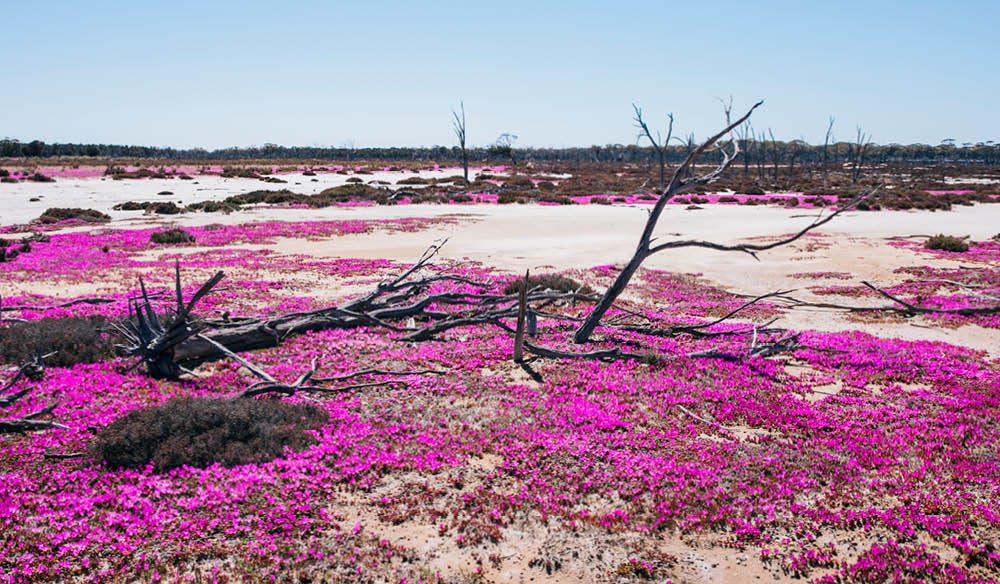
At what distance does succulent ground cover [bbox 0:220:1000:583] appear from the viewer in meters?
5.45

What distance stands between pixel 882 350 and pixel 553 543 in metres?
8.91

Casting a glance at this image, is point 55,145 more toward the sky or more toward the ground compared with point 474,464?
more toward the sky

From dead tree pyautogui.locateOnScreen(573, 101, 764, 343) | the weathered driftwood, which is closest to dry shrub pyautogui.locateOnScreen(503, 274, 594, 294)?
dead tree pyautogui.locateOnScreen(573, 101, 764, 343)

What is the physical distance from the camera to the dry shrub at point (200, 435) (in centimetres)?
692

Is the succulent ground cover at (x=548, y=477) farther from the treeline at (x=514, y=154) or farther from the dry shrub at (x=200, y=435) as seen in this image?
the treeline at (x=514, y=154)

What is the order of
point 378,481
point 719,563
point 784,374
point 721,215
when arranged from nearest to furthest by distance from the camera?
point 719,563 → point 378,481 → point 784,374 → point 721,215

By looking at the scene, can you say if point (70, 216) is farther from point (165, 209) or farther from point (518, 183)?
point (518, 183)

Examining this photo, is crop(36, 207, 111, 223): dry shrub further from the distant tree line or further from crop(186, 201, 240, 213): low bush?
the distant tree line

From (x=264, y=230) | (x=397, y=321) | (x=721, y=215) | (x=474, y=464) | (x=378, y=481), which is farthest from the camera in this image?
(x=721, y=215)

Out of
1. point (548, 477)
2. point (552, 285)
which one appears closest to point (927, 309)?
point (552, 285)

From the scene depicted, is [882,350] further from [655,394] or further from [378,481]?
[378,481]

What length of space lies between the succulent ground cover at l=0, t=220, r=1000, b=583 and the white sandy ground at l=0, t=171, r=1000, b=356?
20.5ft

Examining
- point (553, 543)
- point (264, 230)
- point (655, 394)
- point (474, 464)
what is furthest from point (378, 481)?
point (264, 230)

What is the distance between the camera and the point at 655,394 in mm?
9523
